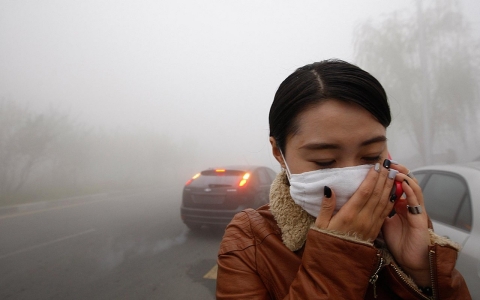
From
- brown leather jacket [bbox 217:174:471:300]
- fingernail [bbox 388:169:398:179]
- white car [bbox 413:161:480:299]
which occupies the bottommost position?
white car [bbox 413:161:480:299]

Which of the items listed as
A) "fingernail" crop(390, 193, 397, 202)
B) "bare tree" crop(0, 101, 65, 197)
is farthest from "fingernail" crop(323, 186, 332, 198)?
"bare tree" crop(0, 101, 65, 197)

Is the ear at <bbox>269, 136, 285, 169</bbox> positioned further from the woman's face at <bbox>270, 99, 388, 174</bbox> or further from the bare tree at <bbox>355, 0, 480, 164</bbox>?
the bare tree at <bbox>355, 0, 480, 164</bbox>

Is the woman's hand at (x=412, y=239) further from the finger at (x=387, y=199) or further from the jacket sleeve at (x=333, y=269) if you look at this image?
the jacket sleeve at (x=333, y=269)

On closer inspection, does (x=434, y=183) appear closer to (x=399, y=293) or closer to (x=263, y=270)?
(x=399, y=293)

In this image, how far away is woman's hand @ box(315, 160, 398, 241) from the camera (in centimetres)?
92

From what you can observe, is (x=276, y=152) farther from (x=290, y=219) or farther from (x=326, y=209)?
(x=326, y=209)

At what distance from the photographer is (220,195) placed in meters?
5.44

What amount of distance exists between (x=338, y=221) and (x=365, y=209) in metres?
0.11

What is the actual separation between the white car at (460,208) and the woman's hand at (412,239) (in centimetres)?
118

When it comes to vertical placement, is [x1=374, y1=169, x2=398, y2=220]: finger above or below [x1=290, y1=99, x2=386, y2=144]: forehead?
below

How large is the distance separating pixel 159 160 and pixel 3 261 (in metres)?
23.5

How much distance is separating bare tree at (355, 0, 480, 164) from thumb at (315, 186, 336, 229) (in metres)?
10.8

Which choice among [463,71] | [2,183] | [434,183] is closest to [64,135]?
[2,183]

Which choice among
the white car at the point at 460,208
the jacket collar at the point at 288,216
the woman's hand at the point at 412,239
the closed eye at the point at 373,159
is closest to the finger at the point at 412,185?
the woman's hand at the point at 412,239
